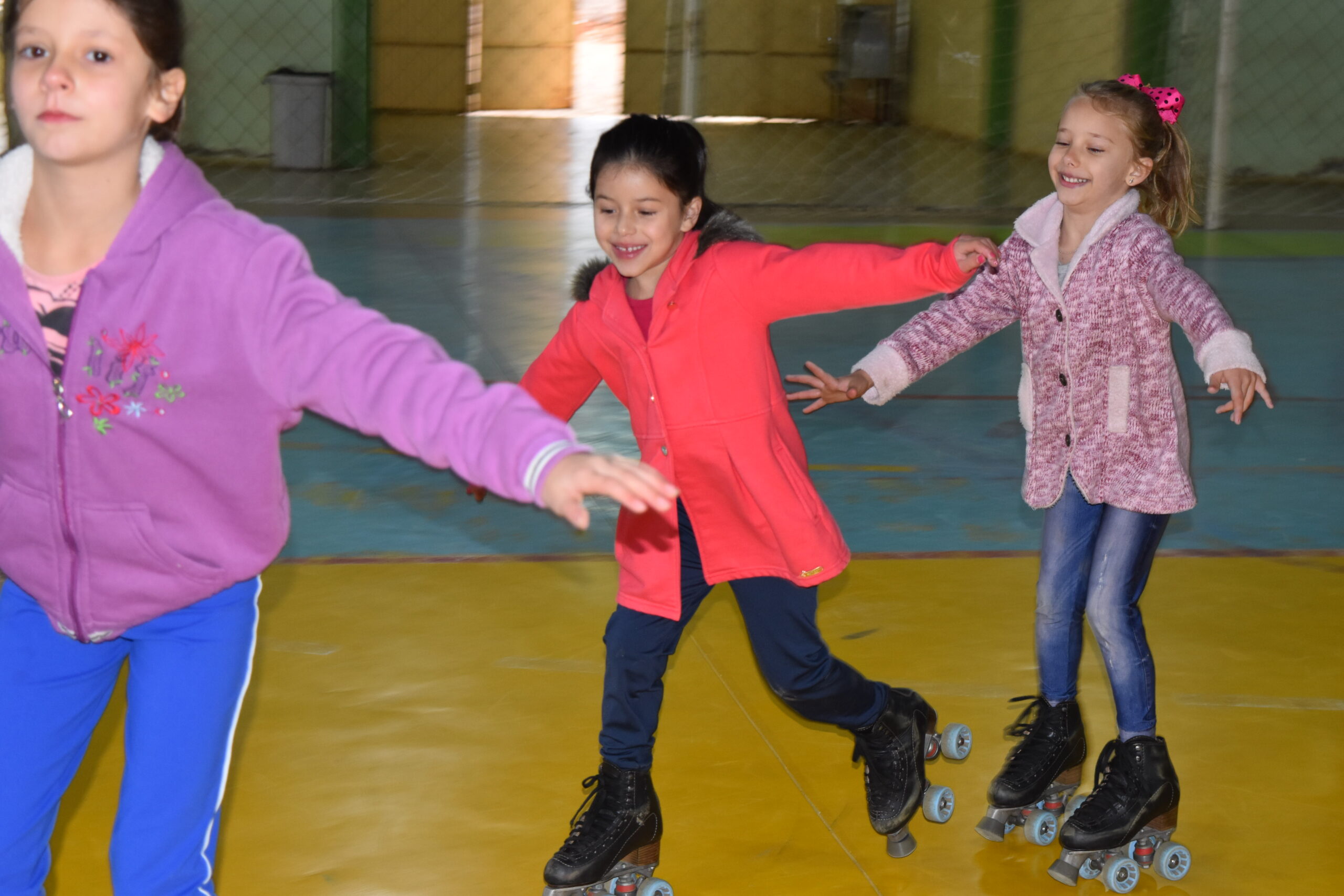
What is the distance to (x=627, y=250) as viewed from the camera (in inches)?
110

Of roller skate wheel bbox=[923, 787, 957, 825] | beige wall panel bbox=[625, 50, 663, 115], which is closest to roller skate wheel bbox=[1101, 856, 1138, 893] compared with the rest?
roller skate wheel bbox=[923, 787, 957, 825]

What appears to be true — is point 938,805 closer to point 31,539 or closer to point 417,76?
point 31,539

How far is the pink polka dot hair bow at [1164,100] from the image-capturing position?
9.88 ft

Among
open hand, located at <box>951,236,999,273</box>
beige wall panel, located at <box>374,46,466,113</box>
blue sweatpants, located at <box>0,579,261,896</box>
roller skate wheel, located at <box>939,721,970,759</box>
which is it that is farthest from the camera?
beige wall panel, located at <box>374,46,466,113</box>

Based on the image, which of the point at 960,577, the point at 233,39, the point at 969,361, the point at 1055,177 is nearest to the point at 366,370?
the point at 1055,177

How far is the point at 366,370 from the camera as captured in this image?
184 cm

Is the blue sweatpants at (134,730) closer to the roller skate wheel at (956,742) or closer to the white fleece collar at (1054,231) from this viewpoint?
the white fleece collar at (1054,231)

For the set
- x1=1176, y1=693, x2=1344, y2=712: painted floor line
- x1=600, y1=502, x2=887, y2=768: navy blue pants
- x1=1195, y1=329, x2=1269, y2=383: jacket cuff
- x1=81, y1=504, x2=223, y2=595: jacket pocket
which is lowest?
x1=1176, y1=693, x2=1344, y2=712: painted floor line

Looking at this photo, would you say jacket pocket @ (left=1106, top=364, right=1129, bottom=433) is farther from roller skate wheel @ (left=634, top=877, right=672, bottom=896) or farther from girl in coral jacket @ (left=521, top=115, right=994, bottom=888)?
roller skate wheel @ (left=634, top=877, right=672, bottom=896)

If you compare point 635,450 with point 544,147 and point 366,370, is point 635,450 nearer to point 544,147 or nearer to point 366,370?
point 366,370

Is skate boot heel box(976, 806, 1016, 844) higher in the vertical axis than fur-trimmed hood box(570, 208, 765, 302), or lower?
lower

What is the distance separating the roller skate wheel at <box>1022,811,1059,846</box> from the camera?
3029mm

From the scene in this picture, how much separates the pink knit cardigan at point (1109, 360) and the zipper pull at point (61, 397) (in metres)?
1.61

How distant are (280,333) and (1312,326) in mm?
7142
